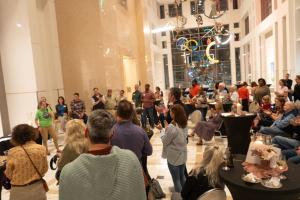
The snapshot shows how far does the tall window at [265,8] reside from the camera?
16.7 m

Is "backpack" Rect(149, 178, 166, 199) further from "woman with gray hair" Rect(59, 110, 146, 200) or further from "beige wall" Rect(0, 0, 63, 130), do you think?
"beige wall" Rect(0, 0, 63, 130)

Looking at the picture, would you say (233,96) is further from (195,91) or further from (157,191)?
(157,191)

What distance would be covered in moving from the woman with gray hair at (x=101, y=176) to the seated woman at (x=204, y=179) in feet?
4.60

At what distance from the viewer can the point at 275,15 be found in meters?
14.9

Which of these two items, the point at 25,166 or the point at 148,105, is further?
the point at 148,105

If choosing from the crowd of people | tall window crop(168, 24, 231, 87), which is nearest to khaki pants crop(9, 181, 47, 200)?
the crowd of people

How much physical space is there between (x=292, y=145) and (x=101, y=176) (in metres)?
4.44

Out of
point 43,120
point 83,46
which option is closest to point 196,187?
point 43,120

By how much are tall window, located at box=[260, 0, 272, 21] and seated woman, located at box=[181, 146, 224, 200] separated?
16113 mm

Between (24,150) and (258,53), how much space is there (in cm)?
1978

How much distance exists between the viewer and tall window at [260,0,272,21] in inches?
658

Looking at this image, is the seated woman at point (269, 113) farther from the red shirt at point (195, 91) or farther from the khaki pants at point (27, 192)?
the khaki pants at point (27, 192)

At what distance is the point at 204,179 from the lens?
283cm

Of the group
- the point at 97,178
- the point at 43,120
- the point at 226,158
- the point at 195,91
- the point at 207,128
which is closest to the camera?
the point at 97,178
